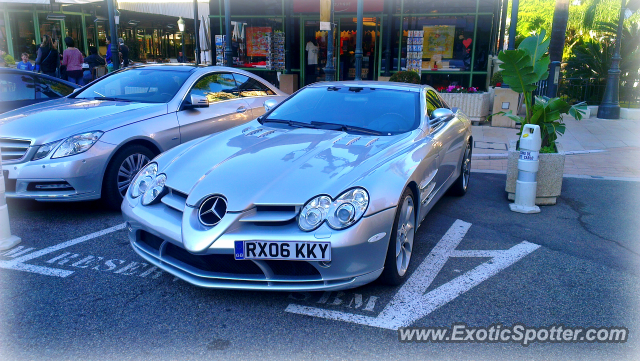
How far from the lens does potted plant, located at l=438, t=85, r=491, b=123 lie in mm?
12031

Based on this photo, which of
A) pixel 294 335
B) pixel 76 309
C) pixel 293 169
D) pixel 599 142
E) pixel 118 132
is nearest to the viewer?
pixel 294 335

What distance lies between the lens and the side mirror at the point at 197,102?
5.84 meters

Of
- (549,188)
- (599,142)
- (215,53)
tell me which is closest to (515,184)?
(549,188)

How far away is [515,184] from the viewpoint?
6.17 meters

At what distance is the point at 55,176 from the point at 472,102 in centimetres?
974

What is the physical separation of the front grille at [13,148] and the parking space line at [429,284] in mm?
3310

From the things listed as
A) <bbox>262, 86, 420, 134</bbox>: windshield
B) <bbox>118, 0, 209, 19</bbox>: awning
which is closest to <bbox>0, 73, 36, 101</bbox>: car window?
<bbox>262, 86, 420, 134</bbox>: windshield

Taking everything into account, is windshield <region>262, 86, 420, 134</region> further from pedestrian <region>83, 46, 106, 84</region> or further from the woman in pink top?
pedestrian <region>83, 46, 106, 84</region>

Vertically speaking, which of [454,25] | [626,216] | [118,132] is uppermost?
[454,25]

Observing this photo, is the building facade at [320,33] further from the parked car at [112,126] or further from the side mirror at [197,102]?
the side mirror at [197,102]

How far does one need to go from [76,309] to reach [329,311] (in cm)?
163

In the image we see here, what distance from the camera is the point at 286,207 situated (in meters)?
3.17

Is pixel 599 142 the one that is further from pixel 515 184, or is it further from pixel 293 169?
pixel 293 169

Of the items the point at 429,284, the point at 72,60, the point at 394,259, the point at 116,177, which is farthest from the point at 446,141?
the point at 72,60
